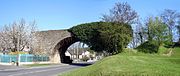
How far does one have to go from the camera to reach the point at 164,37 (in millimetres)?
61312

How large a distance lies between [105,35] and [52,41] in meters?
17.1

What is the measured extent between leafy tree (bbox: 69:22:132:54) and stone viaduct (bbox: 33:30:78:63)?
281 cm

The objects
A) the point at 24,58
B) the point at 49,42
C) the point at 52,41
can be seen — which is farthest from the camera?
the point at 49,42

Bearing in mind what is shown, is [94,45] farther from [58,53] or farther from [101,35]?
[58,53]

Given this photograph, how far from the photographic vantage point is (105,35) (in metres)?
52.6

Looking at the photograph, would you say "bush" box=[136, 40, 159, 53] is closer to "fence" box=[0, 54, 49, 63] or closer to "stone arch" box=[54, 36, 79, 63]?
"stone arch" box=[54, 36, 79, 63]

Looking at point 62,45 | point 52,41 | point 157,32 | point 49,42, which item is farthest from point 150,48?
point 62,45

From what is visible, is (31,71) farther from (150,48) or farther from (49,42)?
(49,42)

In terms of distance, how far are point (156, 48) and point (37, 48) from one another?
25.6m

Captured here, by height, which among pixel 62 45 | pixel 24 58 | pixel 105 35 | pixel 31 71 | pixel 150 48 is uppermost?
pixel 105 35

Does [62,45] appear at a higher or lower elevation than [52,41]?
lower

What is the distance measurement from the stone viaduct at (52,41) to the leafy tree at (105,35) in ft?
9.23

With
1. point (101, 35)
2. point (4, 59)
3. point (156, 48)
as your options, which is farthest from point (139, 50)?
point (4, 59)

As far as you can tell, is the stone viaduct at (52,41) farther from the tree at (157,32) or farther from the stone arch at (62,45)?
the tree at (157,32)
